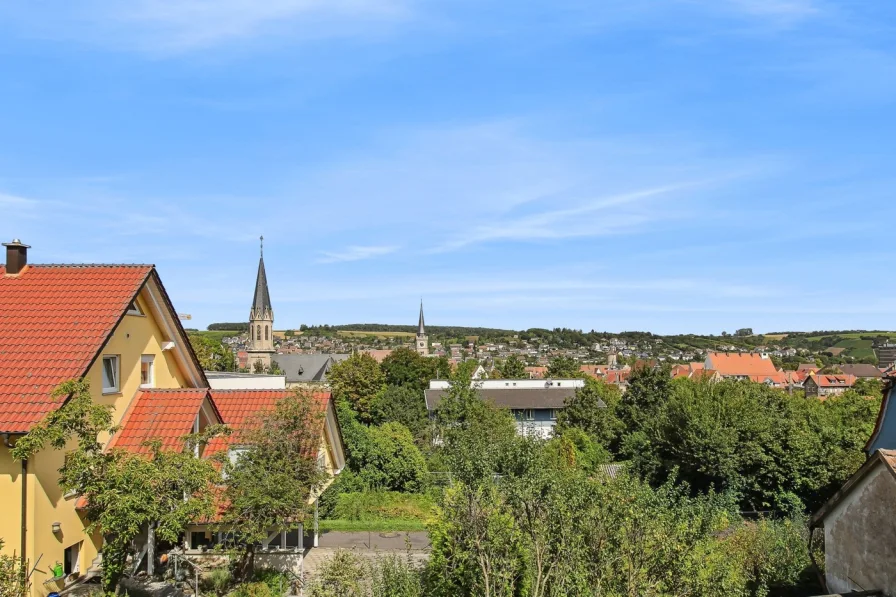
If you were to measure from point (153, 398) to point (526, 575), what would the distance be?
9819 millimetres

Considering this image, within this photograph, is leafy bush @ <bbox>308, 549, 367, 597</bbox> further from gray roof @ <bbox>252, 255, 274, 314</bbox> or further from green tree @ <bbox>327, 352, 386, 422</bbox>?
→ gray roof @ <bbox>252, 255, 274, 314</bbox>

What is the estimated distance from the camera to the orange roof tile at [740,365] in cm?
12862

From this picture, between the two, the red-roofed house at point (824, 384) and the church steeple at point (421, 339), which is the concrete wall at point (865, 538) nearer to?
the red-roofed house at point (824, 384)

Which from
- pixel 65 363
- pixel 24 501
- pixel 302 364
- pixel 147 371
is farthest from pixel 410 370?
pixel 24 501

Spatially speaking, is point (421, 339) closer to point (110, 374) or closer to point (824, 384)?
point (824, 384)

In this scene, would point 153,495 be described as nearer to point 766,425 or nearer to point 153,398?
point 153,398

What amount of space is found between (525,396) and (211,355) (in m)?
34.2

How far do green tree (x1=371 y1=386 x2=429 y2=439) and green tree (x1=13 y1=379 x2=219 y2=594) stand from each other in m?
40.1

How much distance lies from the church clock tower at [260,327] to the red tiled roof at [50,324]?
9174cm

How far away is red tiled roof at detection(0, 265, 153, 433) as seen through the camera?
11.4 m

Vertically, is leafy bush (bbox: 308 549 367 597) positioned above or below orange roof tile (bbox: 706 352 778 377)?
above

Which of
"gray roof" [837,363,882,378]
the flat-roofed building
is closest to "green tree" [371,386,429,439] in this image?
the flat-roofed building

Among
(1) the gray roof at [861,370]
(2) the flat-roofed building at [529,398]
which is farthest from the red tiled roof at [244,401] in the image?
(1) the gray roof at [861,370]

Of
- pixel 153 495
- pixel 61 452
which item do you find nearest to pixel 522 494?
pixel 153 495
